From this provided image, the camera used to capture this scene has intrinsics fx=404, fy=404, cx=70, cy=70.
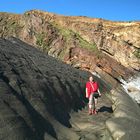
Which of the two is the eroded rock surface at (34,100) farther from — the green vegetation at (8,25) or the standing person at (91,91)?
the green vegetation at (8,25)

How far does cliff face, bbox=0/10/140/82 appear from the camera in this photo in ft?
172

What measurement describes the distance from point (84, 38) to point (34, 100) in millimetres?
39664

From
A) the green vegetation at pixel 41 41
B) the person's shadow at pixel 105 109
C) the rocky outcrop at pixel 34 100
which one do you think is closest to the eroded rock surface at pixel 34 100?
the rocky outcrop at pixel 34 100

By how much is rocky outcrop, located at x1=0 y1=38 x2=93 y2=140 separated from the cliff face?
963 inches

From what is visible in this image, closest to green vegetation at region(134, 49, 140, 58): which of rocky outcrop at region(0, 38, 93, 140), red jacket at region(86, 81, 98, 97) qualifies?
rocky outcrop at region(0, 38, 93, 140)

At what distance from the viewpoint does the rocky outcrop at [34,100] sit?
50.4 ft

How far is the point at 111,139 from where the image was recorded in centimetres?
1625

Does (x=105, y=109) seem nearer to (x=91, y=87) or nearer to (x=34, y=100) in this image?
(x=91, y=87)

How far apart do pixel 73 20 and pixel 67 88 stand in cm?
3608

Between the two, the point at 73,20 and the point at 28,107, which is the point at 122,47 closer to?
the point at 73,20

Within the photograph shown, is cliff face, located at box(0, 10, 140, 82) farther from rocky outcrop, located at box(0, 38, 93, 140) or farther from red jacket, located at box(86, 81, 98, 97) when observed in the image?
red jacket, located at box(86, 81, 98, 97)

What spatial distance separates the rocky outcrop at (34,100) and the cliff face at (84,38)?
80.3 ft

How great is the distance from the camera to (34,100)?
62.7ft

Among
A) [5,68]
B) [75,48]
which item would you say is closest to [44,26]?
[75,48]
